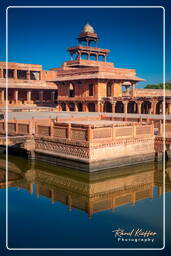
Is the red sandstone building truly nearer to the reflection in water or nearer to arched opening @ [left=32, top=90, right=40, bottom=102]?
arched opening @ [left=32, top=90, right=40, bottom=102]

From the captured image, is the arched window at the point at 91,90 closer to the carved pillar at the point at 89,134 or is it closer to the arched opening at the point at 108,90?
the arched opening at the point at 108,90

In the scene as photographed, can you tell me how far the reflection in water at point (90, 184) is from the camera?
13812 millimetres

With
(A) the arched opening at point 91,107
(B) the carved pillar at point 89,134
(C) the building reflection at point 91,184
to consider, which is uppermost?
(A) the arched opening at point 91,107

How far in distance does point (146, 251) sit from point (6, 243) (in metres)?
3.92

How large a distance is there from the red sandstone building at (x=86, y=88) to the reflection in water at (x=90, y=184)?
15.4 meters

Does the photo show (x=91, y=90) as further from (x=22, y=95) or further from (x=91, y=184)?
(x=91, y=184)

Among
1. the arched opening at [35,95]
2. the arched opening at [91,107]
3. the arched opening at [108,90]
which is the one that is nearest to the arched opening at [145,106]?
the arched opening at [108,90]

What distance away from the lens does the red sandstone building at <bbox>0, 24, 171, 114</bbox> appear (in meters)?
36.9

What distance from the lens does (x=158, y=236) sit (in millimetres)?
10312

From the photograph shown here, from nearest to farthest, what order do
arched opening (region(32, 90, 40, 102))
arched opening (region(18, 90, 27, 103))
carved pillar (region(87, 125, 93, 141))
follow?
carved pillar (region(87, 125, 93, 141)) < arched opening (region(18, 90, 27, 103)) < arched opening (region(32, 90, 40, 102))

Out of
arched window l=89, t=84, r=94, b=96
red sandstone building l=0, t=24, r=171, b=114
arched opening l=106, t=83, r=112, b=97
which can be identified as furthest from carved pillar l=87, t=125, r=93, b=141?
arched opening l=106, t=83, r=112, b=97

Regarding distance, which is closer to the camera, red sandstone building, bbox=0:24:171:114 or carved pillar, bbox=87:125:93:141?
carved pillar, bbox=87:125:93:141

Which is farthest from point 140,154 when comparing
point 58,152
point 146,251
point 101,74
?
point 101,74

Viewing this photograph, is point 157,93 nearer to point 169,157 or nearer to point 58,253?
point 169,157
